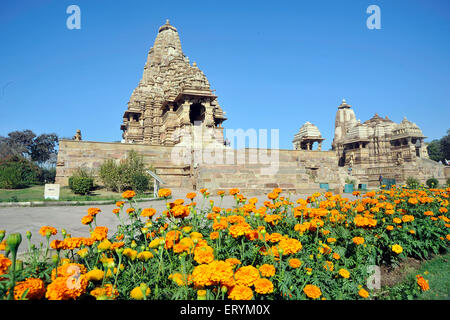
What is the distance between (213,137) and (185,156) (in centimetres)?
446

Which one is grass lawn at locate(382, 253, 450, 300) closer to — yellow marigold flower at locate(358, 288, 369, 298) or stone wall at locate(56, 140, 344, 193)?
yellow marigold flower at locate(358, 288, 369, 298)

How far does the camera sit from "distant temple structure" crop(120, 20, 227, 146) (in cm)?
2183

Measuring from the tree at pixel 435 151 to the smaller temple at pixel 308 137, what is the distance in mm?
42327

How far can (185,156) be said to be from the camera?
17969 millimetres

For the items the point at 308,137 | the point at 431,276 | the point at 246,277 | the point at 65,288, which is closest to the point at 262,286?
the point at 246,277

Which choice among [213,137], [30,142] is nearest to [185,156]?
[213,137]

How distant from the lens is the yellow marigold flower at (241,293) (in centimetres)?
140

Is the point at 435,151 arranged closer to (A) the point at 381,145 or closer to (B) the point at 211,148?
(A) the point at 381,145

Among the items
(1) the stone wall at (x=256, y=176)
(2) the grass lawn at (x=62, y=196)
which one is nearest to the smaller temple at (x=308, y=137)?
(1) the stone wall at (x=256, y=176)

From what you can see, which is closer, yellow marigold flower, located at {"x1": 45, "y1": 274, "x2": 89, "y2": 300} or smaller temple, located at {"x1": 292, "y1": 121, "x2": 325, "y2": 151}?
yellow marigold flower, located at {"x1": 45, "y1": 274, "x2": 89, "y2": 300}

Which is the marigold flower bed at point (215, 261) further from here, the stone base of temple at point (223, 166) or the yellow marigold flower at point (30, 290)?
the stone base of temple at point (223, 166)

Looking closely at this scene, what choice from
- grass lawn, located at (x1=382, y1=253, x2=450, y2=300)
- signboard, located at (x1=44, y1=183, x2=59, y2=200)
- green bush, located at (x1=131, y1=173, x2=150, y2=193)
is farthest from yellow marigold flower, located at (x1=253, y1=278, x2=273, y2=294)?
green bush, located at (x1=131, y1=173, x2=150, y2=193)

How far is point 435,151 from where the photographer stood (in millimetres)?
55125

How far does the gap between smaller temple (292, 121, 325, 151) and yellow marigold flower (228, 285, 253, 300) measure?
30249 mm
